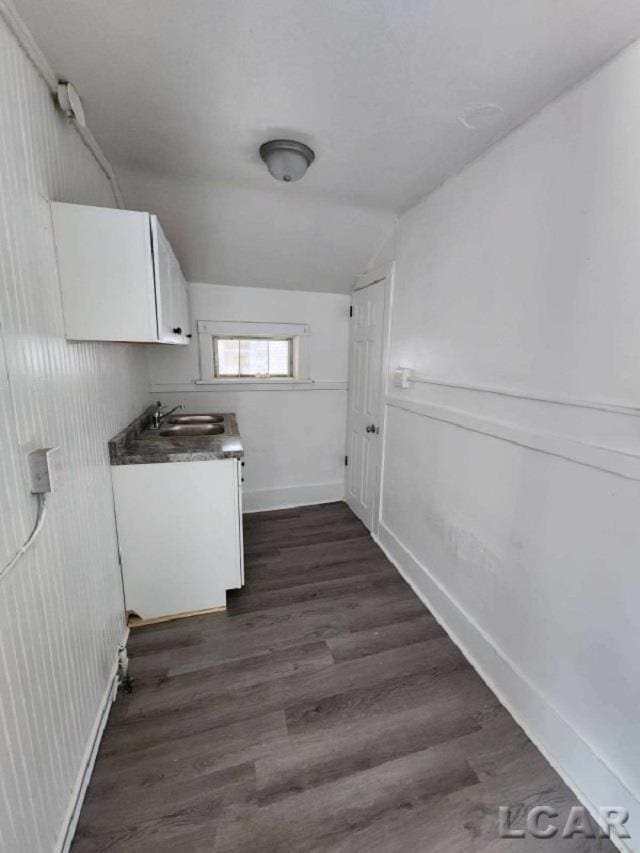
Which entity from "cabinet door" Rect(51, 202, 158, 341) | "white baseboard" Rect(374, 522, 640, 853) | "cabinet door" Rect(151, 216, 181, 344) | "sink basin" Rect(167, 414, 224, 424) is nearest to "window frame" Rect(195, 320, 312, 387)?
"sink basin" Rect(167, 414, 224, 424)

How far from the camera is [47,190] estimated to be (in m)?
Answer: 1.17

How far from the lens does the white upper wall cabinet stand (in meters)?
1.25

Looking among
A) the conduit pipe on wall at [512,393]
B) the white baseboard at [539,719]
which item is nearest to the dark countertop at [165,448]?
the conduit pipe on wall at [512,393]

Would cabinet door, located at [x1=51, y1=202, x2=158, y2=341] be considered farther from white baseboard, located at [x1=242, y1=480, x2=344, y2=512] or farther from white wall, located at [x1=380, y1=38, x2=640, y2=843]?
white baseboard, located at [x1=242, y1=480, x2=344, y2=512]

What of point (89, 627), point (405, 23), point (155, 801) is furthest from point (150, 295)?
point (155, 801)

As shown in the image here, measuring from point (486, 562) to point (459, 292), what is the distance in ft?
4.34

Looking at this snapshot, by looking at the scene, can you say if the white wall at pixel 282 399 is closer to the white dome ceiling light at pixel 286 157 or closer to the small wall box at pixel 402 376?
the small wall box at pixel 402 376

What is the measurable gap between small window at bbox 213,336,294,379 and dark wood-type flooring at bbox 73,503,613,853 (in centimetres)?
192

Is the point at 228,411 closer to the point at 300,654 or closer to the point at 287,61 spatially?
the point at 300,654

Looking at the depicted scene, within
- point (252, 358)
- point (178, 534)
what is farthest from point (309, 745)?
point (252, 358)

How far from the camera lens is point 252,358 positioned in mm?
3229

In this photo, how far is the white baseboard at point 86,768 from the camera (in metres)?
1.05

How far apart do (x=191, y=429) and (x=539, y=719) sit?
7.96ft

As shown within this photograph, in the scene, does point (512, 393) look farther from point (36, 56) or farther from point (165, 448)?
point (36, 56)
